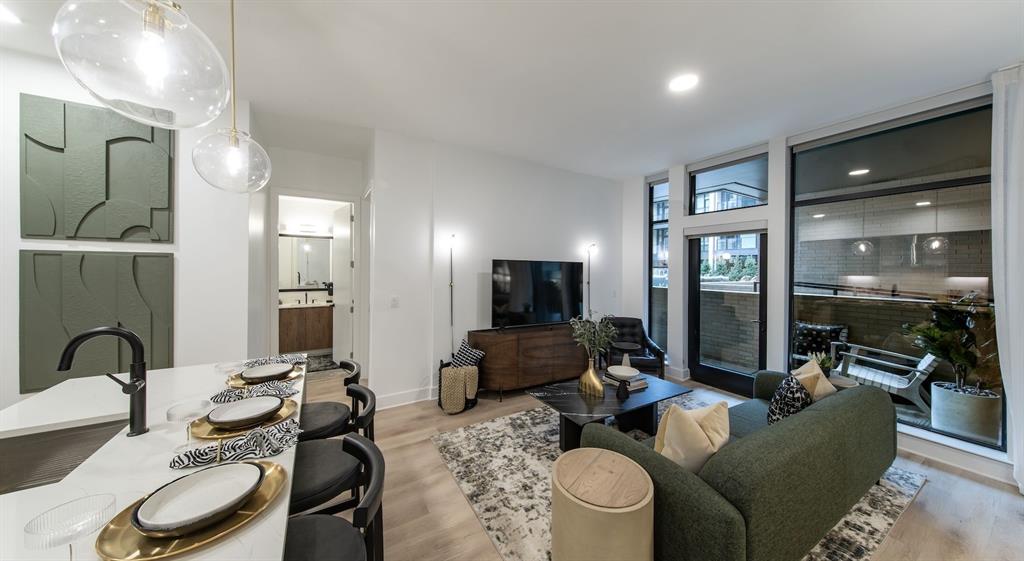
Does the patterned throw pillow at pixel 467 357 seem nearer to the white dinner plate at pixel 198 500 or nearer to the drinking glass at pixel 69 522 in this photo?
the white dinner plate at pixel 198 500

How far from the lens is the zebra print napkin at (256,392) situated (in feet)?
4.83

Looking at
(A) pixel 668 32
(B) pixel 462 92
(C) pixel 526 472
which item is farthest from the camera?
(B) pixel 462 92

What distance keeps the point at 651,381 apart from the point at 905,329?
7.33 ft

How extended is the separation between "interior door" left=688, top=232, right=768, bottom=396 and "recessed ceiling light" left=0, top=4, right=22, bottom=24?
607 cm

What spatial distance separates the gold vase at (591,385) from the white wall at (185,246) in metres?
2.92

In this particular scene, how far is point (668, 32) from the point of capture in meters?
2.09

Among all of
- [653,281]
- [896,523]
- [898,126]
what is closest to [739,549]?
[896,523]

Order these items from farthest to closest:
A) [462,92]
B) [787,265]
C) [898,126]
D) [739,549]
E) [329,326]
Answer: [329,326]
[787,265]
[898,126]
[462,92]
[739,549]

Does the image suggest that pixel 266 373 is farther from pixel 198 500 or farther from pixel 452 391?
pixel 452 391

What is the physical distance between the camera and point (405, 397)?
374 centimetres

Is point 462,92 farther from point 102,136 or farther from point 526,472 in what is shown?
point 526,472

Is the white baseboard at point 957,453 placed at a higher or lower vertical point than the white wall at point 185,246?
lower

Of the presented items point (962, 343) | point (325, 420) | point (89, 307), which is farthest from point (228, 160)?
point (962, 343)

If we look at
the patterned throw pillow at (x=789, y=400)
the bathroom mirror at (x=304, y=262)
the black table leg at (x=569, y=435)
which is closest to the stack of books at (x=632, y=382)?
the black table leg at (x=569, y=435)
